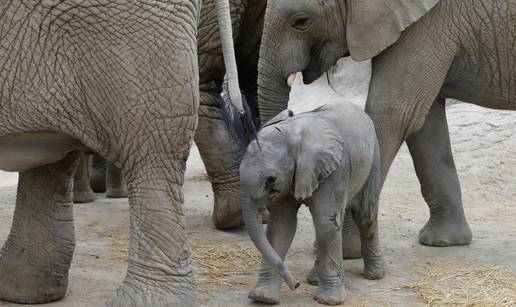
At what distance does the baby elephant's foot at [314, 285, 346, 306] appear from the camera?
12.3ft

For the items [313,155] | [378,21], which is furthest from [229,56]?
[378,21]

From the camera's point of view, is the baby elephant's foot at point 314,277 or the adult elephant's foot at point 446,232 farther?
the adult elephant's foot at point 446,232

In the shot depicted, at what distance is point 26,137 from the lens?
320 centimetres

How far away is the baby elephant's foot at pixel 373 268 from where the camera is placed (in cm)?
418

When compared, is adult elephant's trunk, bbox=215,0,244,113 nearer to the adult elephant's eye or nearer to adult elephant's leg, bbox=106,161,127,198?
the adult elephant's eye

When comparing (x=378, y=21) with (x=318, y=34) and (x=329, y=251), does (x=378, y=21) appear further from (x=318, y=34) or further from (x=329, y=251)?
(x=329, y=251)

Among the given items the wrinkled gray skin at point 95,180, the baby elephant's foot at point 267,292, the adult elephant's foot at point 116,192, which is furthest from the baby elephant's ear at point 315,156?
the adult elephant's foot at point 116,192

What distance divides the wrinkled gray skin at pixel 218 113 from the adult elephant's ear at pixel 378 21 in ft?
2.65

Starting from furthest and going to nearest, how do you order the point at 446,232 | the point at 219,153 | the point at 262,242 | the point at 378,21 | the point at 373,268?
the point at 219,153, the point at 446,232, the point at 378,21, the point at 373,268, the point at 262,242

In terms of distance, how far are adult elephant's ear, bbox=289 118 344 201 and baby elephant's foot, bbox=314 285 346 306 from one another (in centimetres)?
39

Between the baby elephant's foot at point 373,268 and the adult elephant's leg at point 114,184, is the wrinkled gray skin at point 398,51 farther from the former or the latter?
the adult elephant's leg at point 114,184

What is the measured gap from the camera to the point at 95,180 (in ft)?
22.0

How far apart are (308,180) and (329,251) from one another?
336mm

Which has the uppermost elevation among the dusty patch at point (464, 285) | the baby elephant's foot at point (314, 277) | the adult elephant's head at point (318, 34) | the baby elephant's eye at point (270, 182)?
the adult elephant's head at point (318, 34)
